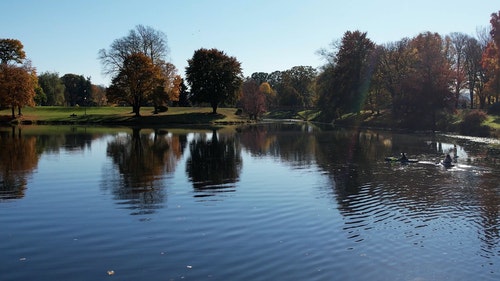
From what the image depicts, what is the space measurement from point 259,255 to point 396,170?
18797 millimetres

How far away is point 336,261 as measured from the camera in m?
12.0

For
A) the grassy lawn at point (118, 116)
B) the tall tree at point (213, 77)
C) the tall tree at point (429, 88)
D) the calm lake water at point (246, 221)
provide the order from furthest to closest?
1. the tall tree at point (213, 77)
2. the grassy lawn at point (118, 116)
3. the tall tree at point (429, 88)
4. the calm lake water at point (246, 221)

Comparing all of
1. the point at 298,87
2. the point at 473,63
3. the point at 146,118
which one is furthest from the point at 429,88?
the point at 298,87

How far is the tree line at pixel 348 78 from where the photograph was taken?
67500 millimetres

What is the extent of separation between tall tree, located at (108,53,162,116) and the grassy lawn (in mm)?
5046

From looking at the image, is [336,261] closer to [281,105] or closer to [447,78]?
[447,78]

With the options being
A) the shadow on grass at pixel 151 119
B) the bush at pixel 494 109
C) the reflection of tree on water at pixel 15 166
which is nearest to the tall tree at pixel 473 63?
the bush at pixel 494 109

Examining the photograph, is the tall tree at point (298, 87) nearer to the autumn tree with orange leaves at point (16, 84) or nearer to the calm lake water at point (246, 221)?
the autumn tree with orange leaves at point (16, 84)

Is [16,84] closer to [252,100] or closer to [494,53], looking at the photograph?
[252,100]

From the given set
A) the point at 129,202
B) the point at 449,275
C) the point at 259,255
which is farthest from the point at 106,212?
the point at 449,275

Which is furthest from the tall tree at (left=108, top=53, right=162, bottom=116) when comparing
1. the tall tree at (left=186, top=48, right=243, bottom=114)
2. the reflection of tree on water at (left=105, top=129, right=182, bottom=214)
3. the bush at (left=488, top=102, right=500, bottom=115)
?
the bush at (left=488, top=102, right=500, bottom=115)

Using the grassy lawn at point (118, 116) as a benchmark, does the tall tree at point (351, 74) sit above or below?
above

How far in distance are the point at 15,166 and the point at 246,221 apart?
1893 cm

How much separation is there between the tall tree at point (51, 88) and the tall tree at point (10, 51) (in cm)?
4472
